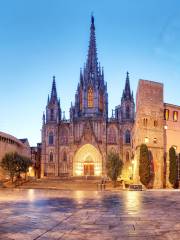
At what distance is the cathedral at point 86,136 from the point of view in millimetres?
59844

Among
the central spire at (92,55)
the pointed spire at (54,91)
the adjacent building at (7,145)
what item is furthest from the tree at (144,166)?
the central spire at (92,55)

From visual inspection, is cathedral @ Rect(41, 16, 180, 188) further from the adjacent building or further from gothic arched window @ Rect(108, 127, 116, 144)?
the adjacent building

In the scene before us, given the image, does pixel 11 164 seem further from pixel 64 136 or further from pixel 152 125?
pixel 64 136

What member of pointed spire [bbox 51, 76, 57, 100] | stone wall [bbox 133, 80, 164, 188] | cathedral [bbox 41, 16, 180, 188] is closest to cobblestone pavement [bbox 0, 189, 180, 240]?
stone wall [bbox 133, 80, 164, 188]

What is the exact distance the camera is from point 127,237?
8.91 m

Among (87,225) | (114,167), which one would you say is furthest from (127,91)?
(87,225)

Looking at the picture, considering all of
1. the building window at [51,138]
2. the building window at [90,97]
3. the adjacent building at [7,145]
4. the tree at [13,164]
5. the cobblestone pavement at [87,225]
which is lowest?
the cobblestone pavement at [87,225]

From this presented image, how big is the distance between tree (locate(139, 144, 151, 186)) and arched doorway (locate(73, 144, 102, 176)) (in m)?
22.7

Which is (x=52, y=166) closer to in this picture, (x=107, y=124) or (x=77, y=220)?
(x=107, y=124)

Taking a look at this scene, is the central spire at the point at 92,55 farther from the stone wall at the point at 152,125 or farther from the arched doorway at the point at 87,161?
the stone wall at the point at 152,125

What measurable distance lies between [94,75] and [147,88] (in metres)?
26.0

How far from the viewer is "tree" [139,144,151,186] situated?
3706 cm

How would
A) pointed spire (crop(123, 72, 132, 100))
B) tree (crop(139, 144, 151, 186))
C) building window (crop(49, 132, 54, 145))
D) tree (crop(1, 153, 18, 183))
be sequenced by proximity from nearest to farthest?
tree (crop(139, 144, 151, 186))
tree (crop(1, 153, 18, 183))
building window (crop(49, 132, 54, 145))
pointed spire (crop(123, 72, 132, 100))

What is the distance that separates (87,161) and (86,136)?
14.2 ft
